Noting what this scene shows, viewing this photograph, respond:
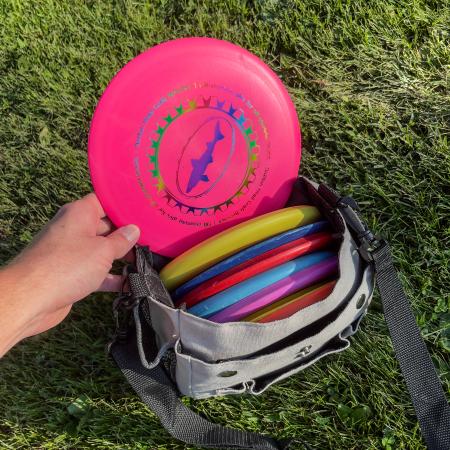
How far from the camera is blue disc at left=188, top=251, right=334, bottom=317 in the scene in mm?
1621

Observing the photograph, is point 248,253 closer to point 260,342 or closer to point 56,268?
point 260,342

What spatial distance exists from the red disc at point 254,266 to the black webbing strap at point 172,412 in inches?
13.2

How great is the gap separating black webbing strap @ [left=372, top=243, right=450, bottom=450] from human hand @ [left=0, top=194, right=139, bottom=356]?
870 mm

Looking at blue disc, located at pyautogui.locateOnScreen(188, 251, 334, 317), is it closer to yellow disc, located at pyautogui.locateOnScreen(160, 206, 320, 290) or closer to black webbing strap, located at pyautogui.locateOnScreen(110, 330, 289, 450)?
yellow disc, located at pyautogui.locateOnScreen(160, 206, 320, 290)

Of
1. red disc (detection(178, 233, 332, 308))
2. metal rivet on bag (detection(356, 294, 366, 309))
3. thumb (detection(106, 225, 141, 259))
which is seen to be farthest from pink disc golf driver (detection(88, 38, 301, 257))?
metal rivet on bag (detection(356, 294, 366, 309))

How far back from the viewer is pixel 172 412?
1.86 metres

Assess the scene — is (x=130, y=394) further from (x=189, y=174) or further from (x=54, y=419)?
(x=189, y=174)

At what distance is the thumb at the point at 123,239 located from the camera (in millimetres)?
1811

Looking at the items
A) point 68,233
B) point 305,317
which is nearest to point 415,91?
point 305,317

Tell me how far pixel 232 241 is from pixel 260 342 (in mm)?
321

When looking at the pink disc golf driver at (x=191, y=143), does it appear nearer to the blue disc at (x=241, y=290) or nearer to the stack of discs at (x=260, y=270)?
the stack of discs at (x=260, y=270)

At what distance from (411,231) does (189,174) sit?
0.94m

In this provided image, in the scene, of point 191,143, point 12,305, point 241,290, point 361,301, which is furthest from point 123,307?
point 361,301

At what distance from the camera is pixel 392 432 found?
2059mm
